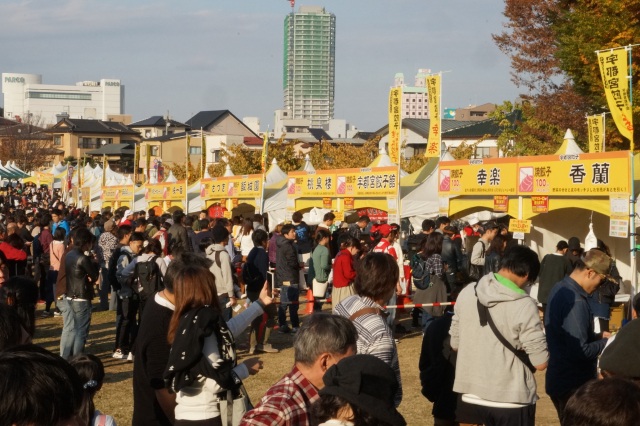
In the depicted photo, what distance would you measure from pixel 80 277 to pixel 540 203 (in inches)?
337

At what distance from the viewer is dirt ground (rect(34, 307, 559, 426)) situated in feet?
30.3

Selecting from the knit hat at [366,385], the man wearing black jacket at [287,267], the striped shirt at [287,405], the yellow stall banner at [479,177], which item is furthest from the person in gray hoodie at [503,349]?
the yellow stall banner at [479,177]

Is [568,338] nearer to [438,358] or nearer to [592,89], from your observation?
[438,358]

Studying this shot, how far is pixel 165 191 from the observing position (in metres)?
34.8

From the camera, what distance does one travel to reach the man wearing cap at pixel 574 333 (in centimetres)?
578

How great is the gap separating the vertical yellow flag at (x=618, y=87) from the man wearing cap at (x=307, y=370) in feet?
37.5

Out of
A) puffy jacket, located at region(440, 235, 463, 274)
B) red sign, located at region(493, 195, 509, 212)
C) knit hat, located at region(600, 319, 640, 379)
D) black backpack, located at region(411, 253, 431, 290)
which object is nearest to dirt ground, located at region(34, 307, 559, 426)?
black backpack, located at region(411, 253, 431, 290)

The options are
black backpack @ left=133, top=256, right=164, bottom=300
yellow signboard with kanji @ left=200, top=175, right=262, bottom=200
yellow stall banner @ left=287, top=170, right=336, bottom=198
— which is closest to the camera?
black backpack @ left=133, top=256, right=164, bottom=300

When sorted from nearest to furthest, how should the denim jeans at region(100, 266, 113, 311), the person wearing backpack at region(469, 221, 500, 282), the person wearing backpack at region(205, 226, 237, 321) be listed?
the person wearing backpack at region(205, 226, 237, 321) → the person wearing backpack at region(469, 221, 500, 282) → the denim jeans at region(100, 266, 113, 311)

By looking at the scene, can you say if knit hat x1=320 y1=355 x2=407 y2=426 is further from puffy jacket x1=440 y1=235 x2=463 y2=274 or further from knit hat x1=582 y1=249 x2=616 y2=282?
puffy jacket x1=440 y1=235 x2=463 y2=274

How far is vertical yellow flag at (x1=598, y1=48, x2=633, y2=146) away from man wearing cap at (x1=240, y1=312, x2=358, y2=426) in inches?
450

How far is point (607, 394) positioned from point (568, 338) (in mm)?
3249

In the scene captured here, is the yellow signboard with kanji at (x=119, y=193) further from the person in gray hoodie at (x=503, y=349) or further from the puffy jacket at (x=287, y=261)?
the person in gray hoodie at (x=503, y=349)

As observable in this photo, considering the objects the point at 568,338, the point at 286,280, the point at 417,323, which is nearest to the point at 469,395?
the point at 568,338
